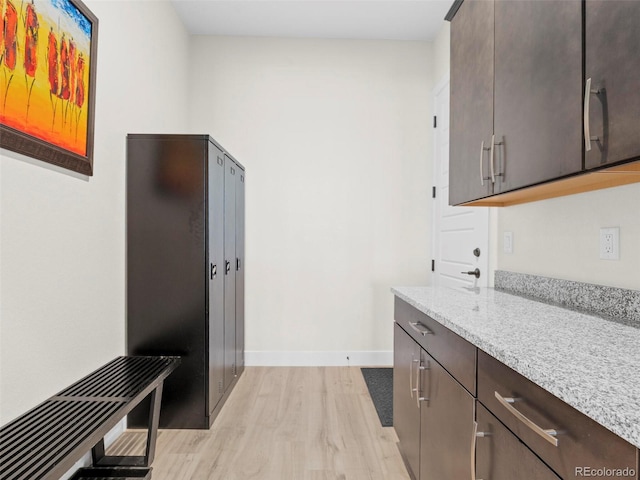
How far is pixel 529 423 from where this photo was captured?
2.77ft

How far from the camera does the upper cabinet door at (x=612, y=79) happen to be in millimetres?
974

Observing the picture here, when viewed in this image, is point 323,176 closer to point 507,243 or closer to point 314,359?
point 314,359

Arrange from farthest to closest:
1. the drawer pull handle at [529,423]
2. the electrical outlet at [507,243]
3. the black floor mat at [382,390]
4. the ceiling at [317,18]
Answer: the ceiling at [317,18]
the black floor mat at [382,390]
the electrical outlet at [507,243]
the drawer pull handle at [529,423]

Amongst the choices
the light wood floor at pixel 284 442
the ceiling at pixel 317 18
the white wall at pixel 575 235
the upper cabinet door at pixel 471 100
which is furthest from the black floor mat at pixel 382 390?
the ceiling at pixel 317 18

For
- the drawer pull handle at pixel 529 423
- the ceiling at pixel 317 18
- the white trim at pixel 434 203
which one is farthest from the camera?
the white trim at pixel 434 203

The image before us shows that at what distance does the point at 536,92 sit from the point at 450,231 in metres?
2.00

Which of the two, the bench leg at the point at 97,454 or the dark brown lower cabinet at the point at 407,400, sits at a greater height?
the dark brown lower cabinet at the point at 407,400

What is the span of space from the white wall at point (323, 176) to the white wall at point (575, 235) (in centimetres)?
151

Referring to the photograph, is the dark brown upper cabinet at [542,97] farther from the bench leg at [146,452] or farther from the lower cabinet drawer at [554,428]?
the bench leg at [146,452]

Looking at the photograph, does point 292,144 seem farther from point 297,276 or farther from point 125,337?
point 125,337

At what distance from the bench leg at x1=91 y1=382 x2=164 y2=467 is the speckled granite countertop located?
1.37 metres

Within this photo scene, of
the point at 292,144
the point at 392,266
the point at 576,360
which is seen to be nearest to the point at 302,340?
the point at 392,266

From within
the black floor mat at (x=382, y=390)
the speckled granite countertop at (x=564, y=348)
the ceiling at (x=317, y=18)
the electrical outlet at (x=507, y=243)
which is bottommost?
the black floor mat at (x=382, y=390)

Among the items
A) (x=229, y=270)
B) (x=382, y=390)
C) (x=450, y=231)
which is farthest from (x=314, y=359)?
(x=450, y=231)
